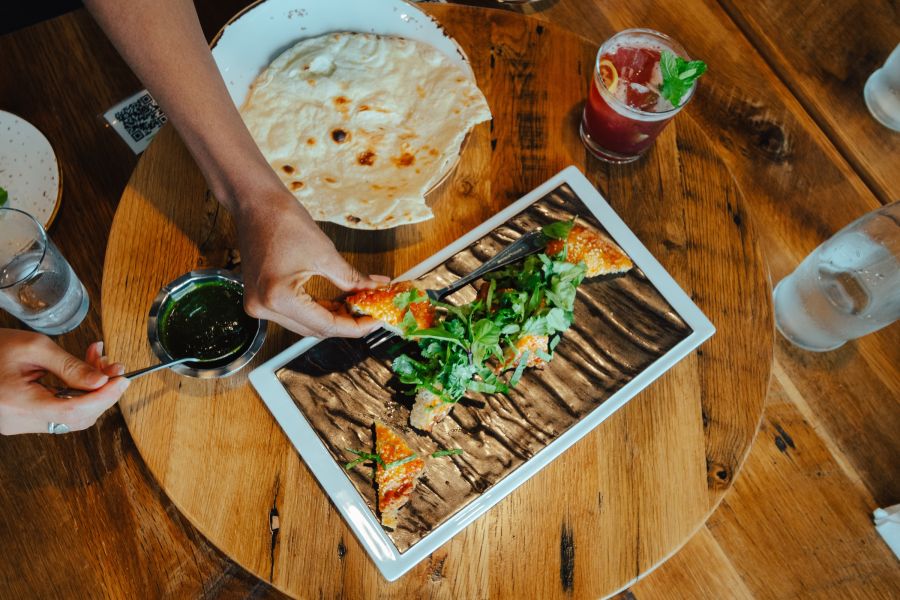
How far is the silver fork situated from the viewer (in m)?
1.42

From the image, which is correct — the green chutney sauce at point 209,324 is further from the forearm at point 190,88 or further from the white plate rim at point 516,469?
the forearm at point 190,88

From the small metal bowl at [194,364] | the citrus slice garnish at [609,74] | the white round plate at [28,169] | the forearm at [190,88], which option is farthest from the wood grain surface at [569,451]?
the white round plate at [28,169]

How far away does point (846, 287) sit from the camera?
153 centimetres

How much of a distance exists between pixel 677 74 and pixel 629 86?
0.14 meters

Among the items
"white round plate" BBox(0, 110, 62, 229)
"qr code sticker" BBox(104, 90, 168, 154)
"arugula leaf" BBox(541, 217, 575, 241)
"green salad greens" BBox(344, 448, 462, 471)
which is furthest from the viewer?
"qr code sticker" BBox(104, 90, 168, 154)

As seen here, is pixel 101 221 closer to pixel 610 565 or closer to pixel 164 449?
pixel 164 449

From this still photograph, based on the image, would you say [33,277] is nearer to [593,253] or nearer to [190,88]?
[190,88]

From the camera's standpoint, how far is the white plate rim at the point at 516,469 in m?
1.24

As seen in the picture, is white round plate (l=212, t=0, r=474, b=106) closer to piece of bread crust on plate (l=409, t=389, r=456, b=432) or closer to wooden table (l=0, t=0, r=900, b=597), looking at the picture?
wooden table (l=0, t=0, r=900, b=597)

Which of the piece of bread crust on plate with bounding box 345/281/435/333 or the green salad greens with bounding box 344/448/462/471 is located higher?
the piece of bread crust on plate with bounding box 345/281/435/333

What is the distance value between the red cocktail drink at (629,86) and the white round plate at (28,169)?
57.7 inches

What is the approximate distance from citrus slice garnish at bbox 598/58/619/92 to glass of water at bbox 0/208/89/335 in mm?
1348

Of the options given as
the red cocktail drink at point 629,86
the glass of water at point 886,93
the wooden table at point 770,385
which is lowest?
the wooden table at point 770,385

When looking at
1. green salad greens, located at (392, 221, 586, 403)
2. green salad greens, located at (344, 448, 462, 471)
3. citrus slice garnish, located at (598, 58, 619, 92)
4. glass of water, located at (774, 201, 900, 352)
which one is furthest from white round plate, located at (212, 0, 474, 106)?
glass of water, located at (774, 201, 900, 352)
